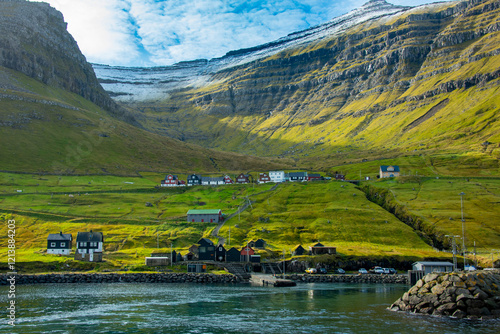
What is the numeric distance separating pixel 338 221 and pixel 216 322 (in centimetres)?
8623

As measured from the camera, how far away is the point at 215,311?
61969 mm

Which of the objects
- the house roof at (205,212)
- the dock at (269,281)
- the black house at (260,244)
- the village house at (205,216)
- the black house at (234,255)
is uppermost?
the house roof at (205,212)

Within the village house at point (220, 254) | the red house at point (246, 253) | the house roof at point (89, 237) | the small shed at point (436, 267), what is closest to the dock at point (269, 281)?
the red house at point (246, 253)

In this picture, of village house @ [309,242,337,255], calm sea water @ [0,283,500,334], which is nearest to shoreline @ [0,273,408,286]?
calm sea water @ [0,283,500,334]

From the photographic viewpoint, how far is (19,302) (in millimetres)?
67438

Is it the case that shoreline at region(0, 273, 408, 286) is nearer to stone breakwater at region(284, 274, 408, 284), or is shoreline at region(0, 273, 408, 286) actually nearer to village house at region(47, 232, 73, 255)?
stone breakwater at region(284, 274, 408, 284)

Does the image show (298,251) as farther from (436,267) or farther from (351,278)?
(436,267)

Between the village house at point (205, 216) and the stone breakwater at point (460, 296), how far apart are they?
8851 centimetres

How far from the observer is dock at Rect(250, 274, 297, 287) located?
89875 mm

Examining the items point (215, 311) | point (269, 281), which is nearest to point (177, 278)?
point (269, 281)

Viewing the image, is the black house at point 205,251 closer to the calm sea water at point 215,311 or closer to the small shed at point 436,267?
the calm sea water at point 215,311

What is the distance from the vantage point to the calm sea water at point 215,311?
51.5 meters

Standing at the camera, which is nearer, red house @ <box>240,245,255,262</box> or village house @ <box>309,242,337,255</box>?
red house @ <box>240,245,255,262</box>

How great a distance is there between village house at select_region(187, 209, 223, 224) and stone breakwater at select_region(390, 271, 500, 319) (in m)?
88.5
